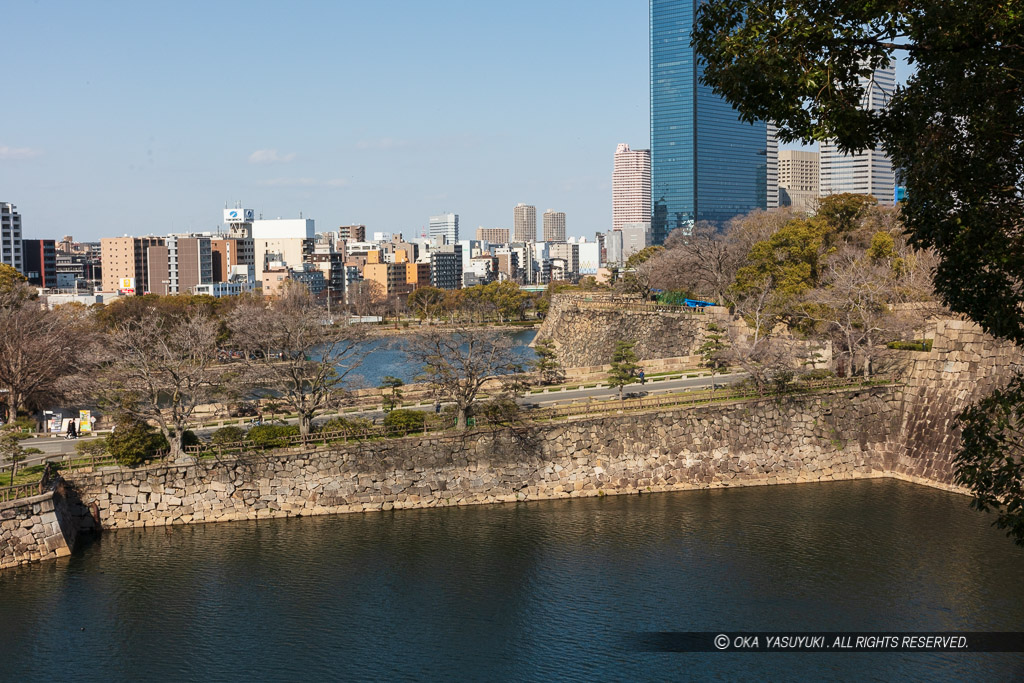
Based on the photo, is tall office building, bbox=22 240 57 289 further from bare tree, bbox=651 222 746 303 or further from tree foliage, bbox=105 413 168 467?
tree foliage, bbox=105 413 168 467

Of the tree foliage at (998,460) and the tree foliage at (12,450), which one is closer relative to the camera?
the tree foliage at (998,460)

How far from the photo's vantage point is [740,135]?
199m

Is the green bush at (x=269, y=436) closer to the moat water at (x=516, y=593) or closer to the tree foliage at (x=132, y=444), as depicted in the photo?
the moat water at (x=516, y=593)

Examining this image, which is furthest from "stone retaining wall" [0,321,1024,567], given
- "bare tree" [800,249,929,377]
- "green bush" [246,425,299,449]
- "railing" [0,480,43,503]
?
"bare tree" [800,249,929,377]

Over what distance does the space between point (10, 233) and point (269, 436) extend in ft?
377

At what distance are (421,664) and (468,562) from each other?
6074 mm

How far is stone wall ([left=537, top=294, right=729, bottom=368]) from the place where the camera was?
5416cm

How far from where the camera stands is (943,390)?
A: 33.1 m

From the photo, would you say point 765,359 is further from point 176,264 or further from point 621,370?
point 176,264

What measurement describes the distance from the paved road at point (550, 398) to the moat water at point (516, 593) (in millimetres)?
5349

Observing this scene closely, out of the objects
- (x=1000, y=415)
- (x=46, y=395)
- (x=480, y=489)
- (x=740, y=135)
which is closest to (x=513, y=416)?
Answer: (x=480, y=489)

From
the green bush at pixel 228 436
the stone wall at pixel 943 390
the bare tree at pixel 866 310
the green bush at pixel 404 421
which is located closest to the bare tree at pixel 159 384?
the green bush at pixel 228 436

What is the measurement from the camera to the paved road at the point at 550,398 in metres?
31.3

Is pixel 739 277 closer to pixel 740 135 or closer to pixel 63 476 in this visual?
pixel 63 476
